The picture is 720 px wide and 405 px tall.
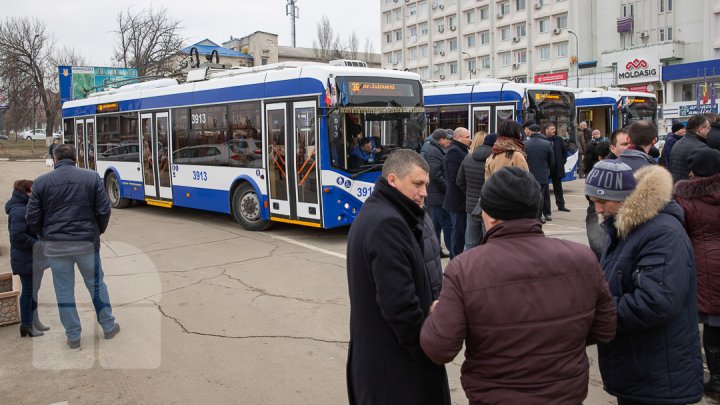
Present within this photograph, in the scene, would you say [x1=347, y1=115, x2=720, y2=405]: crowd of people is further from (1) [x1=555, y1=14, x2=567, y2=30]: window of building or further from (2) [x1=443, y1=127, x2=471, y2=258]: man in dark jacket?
(1) [x1=555, y1=14, x2=567, y2=30]: window of building

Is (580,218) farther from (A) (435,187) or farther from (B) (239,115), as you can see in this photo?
(B) (239,115)

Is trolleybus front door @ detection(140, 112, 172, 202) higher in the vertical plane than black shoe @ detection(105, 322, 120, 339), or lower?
higher

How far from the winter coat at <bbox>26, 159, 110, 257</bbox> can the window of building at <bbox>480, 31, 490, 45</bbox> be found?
72378 mm

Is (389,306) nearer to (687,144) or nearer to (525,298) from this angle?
(525,298)

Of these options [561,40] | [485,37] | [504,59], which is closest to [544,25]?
[561,40]

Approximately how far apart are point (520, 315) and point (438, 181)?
665 cm

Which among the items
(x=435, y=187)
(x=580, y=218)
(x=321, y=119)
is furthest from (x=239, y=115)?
(x=580, y=218)

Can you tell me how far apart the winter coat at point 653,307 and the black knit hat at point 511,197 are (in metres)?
0.72

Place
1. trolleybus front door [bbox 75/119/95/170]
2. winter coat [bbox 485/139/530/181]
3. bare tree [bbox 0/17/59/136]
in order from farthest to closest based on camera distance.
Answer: bare tree [bbox 0/17/59/136] < trolleybus front door [bbox 75/119/95/170] < winter coat [bbox 485/139/530/181]

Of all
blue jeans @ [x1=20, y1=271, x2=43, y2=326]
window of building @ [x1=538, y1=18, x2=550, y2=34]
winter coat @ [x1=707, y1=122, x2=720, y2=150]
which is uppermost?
window of building @ [x1=538, y1=18, x2=550, y2=34]

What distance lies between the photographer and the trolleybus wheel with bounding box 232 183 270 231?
38.9 ft

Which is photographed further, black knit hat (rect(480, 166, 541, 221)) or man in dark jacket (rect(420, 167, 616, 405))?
black knit hat (rect(480, 166, 541, 221))

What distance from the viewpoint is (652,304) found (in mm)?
2746

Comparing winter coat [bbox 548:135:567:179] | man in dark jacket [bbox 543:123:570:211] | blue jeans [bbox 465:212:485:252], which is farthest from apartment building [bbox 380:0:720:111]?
blue jeans [bbox 465:212:485:252]
